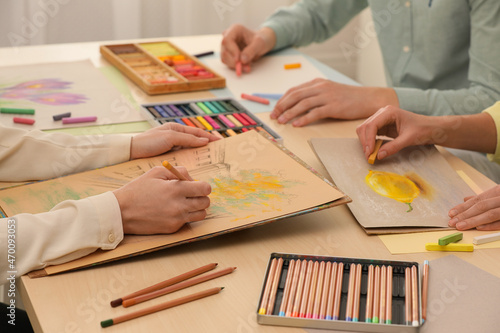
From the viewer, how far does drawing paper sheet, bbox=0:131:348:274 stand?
0.85m

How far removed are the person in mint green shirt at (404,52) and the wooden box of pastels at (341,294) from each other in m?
0.56

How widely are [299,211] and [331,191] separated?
0.21 feet

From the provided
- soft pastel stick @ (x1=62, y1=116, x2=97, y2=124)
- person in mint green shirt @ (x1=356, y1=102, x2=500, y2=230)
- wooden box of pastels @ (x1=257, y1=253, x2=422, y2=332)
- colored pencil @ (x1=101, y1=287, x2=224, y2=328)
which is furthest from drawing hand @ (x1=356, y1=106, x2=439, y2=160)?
soft pastel stick @ (x1=62, y1=116, x2=97, y2=124)

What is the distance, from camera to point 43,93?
1406 millimetres

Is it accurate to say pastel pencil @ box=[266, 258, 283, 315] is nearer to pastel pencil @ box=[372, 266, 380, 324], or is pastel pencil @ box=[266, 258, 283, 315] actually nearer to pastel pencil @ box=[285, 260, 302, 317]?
pastel pencil @ box=[285, 260, 302, 317]

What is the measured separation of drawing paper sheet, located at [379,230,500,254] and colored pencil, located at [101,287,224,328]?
0.27 m

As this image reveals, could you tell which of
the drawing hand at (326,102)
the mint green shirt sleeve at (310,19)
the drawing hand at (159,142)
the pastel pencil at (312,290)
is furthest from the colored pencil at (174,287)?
the mint green shirt sleeve at (310,19)

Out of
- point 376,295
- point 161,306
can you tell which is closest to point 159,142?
point 161,306

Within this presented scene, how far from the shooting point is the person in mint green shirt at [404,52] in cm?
132

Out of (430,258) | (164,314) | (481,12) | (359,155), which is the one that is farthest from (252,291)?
(481,12)

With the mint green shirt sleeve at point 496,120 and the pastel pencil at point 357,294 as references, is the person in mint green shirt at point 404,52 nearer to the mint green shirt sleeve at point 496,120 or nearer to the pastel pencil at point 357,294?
the mint green shirt sleeve at point 496,120

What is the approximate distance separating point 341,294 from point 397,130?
1.54ft

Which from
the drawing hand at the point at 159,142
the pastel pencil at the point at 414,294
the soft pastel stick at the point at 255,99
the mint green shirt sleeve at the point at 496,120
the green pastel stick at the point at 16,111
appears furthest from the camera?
the soft pastel stick at the point at 255,99

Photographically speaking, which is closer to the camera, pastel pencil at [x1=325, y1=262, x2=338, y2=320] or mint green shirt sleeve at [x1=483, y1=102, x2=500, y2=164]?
pastel pencil at [x1=325, y1=262, x2=338, y2=320]
